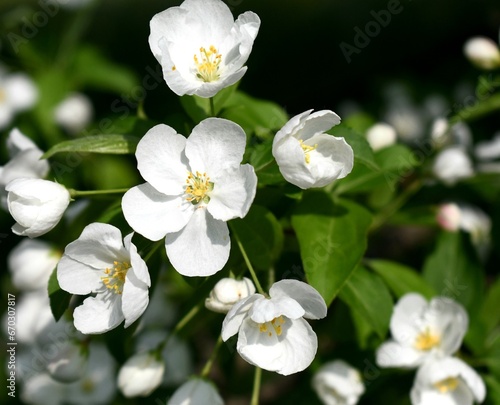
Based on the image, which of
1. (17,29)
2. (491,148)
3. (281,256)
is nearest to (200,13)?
(281,256)

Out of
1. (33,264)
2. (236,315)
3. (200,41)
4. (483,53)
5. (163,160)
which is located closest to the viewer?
(236,315)

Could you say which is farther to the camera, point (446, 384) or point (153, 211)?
point (446, 384)

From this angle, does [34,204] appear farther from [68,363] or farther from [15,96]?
[15,96]

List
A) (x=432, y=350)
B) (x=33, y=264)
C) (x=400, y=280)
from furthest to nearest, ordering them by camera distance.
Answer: (x=33, y=264) → (x=400, y=280) → (x=432, y=350)

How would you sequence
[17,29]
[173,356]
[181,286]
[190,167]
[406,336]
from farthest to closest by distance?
1. [17,29]
2. [181,286]
3. [173,356]
4. [406,336]
5. [190,167]

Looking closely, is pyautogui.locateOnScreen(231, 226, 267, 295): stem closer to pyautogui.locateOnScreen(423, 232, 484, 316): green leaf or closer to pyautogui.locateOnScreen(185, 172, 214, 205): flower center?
pyautogui.locateOnScreen(185, 172, 214, 205): flower center

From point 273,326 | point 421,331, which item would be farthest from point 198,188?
point 421,331

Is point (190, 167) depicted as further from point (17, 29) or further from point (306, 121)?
point (17, 29)
